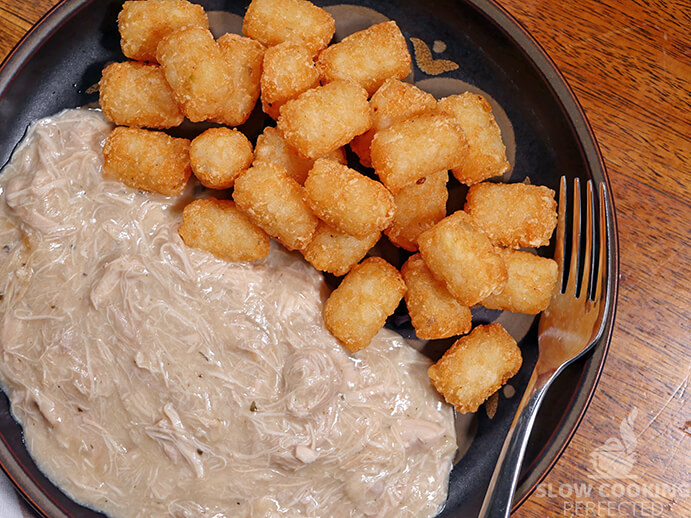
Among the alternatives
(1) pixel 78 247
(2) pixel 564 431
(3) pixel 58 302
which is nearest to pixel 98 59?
(1) pixel 78 247

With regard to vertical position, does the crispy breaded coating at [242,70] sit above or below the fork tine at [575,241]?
above

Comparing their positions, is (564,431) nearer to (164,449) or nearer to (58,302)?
(164,449)

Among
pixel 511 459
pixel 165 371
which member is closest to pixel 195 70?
pixel 165 371

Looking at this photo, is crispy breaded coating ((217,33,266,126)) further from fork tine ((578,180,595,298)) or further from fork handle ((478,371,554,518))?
fork handle ((478,371,554,518))

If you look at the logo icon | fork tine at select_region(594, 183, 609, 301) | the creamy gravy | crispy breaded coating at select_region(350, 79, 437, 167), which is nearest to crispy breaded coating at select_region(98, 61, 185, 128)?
the creamy gravy

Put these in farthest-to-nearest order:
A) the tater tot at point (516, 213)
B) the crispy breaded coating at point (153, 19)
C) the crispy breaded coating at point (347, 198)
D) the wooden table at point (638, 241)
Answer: the wooden table at point (638, 241) → the tater tot at point (516, 213) → the crispy breaded coating at point (153, 19) → the crispy breaded coating at point (347, 198)

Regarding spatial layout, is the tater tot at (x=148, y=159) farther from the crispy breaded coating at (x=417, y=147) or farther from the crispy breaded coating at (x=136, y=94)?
the crispy breaded coating at (x=417, y=147)

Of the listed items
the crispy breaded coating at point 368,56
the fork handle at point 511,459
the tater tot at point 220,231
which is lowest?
the fork handle at point 511,459

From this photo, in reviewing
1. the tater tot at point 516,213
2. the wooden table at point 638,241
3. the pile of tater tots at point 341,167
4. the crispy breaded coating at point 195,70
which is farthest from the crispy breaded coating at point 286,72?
the wooden table at point 638,241
